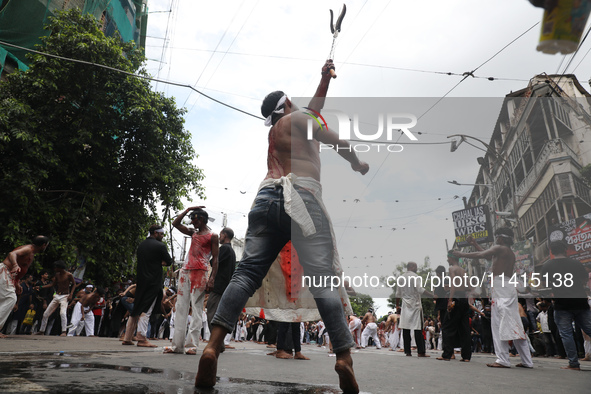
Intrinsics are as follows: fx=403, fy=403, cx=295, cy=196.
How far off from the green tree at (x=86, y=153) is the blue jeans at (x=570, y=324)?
11488mm

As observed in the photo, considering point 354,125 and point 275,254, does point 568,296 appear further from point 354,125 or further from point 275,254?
point 275,254

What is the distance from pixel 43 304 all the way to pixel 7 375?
34.8ft

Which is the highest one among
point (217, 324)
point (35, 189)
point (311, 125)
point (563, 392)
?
point (35, 189)

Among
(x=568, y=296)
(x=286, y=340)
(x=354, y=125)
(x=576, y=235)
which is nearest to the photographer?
(x=354, y=125)

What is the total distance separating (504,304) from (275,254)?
4.24m

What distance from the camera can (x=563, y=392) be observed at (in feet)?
8.49

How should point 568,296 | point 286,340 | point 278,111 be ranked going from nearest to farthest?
point 278,111 → point 286,340 → point 568,296

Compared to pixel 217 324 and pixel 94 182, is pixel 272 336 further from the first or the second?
pixel 217 324

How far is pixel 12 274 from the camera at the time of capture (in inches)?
227

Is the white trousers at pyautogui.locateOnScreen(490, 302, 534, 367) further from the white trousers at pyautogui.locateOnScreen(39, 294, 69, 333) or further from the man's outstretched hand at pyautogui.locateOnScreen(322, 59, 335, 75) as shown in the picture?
the white trousers at pyautogui.locateOnScreen(39, 294, 69, 333)

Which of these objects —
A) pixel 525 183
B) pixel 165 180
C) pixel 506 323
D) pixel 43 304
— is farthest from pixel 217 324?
pixel 525 183

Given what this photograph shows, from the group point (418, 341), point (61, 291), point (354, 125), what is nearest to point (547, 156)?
point (418, 341)

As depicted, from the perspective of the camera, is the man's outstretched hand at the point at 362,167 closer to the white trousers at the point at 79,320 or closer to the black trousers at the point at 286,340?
the black trousers at the point at 286,340

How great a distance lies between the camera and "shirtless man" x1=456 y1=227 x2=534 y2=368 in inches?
200
